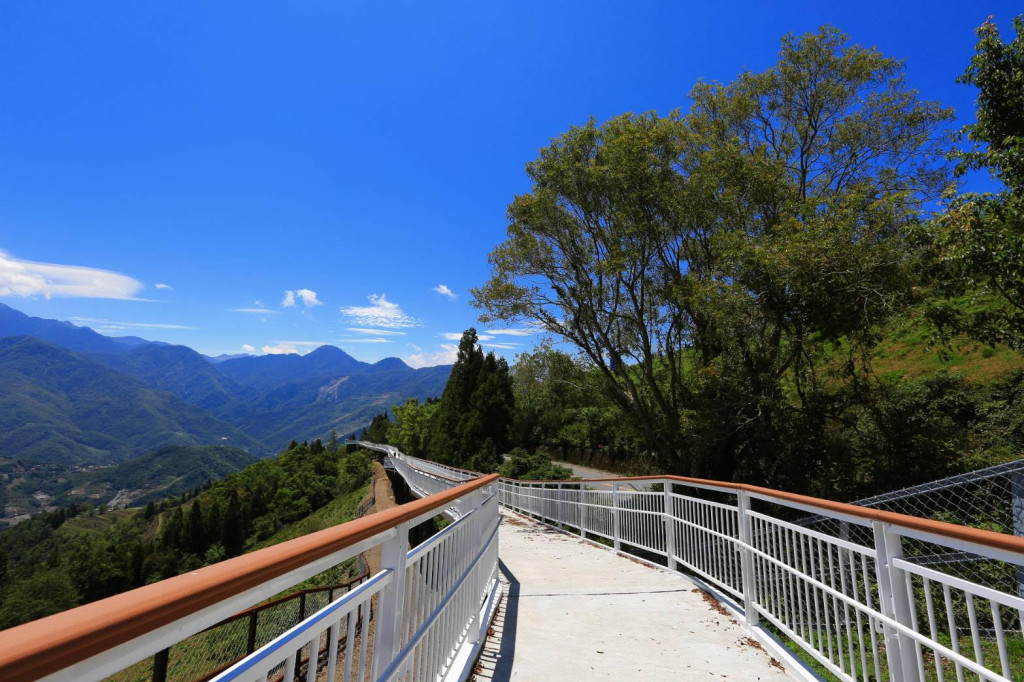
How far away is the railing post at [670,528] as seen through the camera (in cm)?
672

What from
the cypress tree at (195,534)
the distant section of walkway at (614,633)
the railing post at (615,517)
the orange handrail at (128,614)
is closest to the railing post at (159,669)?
the orange handrail at (128,614)

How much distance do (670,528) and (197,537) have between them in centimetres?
7231

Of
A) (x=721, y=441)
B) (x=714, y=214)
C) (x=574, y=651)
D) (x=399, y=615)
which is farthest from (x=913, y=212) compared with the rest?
(x=399, y=615)

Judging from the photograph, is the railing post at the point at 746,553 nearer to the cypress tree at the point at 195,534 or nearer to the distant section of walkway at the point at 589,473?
the distant section of walkway at the point at 589,473

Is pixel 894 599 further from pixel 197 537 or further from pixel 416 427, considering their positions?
pixel 197 537


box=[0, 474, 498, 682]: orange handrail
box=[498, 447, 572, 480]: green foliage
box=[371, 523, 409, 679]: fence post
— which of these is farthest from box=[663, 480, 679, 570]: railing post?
box=[498, 447, 572, 480]: green foliage

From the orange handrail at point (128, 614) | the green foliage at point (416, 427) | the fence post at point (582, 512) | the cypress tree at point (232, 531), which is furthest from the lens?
the cypress tree at point (232, 531)

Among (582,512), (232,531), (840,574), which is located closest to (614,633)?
(840,574)

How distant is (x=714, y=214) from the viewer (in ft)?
44.9

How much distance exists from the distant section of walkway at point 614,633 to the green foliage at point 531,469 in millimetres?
18678

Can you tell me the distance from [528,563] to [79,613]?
771 cm

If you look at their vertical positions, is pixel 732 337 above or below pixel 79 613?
above

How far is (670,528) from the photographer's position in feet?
22.2

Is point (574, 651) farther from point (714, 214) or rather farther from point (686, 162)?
point (686, 162)
